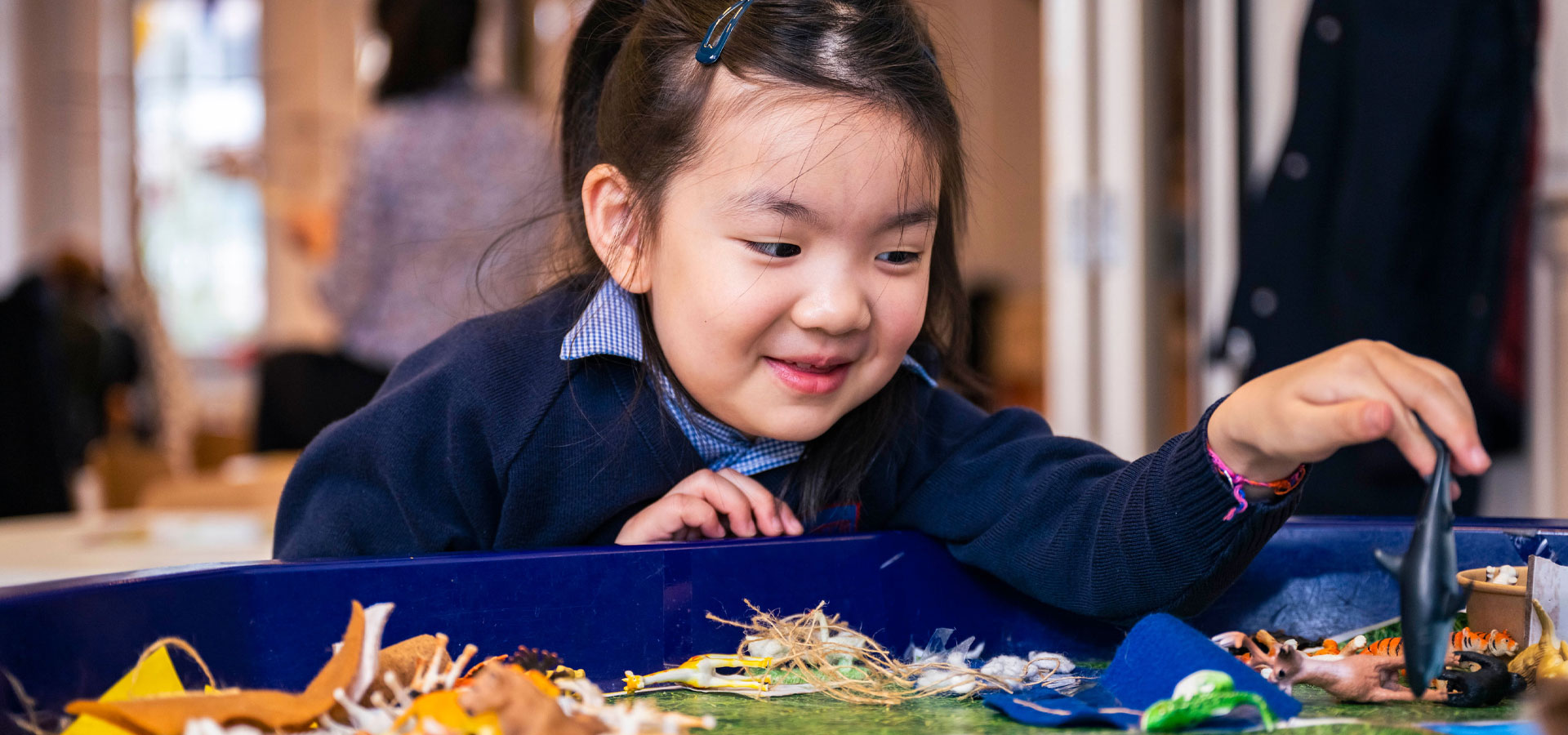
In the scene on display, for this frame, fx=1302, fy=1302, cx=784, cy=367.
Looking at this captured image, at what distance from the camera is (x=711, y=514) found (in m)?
0.80

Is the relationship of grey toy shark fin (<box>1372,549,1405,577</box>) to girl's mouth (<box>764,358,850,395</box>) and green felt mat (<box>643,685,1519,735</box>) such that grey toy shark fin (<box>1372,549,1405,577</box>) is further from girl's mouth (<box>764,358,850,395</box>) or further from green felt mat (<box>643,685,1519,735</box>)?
girl's mouth (<box>764,358,850,395</box>)

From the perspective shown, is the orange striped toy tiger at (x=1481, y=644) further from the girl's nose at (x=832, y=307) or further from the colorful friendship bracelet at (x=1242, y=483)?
the girl's nose at (x=832, y=307)

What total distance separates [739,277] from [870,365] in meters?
0.10

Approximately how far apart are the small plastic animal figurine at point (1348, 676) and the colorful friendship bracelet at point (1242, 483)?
73 millimetres

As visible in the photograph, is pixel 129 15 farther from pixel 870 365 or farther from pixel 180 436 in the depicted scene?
pixel 870 365

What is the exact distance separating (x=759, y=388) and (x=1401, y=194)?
118 centimetres

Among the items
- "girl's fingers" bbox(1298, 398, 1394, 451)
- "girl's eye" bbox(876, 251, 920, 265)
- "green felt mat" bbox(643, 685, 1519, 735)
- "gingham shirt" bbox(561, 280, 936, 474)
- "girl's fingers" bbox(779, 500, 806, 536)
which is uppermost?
"girl's eye" bbox(876, 251, 920, 265)

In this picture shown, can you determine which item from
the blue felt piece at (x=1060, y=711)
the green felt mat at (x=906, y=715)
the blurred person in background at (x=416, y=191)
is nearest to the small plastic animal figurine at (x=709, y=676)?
the green felt mat at (x=906, y=715)

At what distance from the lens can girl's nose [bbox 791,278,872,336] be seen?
73cm

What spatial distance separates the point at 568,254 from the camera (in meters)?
1.01

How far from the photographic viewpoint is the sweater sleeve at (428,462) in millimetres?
839

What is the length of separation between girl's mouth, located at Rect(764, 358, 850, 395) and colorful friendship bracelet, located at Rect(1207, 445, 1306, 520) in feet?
0.77

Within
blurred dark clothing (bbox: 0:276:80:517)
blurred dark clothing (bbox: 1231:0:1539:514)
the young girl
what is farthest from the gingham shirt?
blurred dark clothing (bbox: 0:276:80:517)

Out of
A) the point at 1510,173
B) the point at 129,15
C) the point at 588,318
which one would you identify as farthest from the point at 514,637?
the point at 129,15
